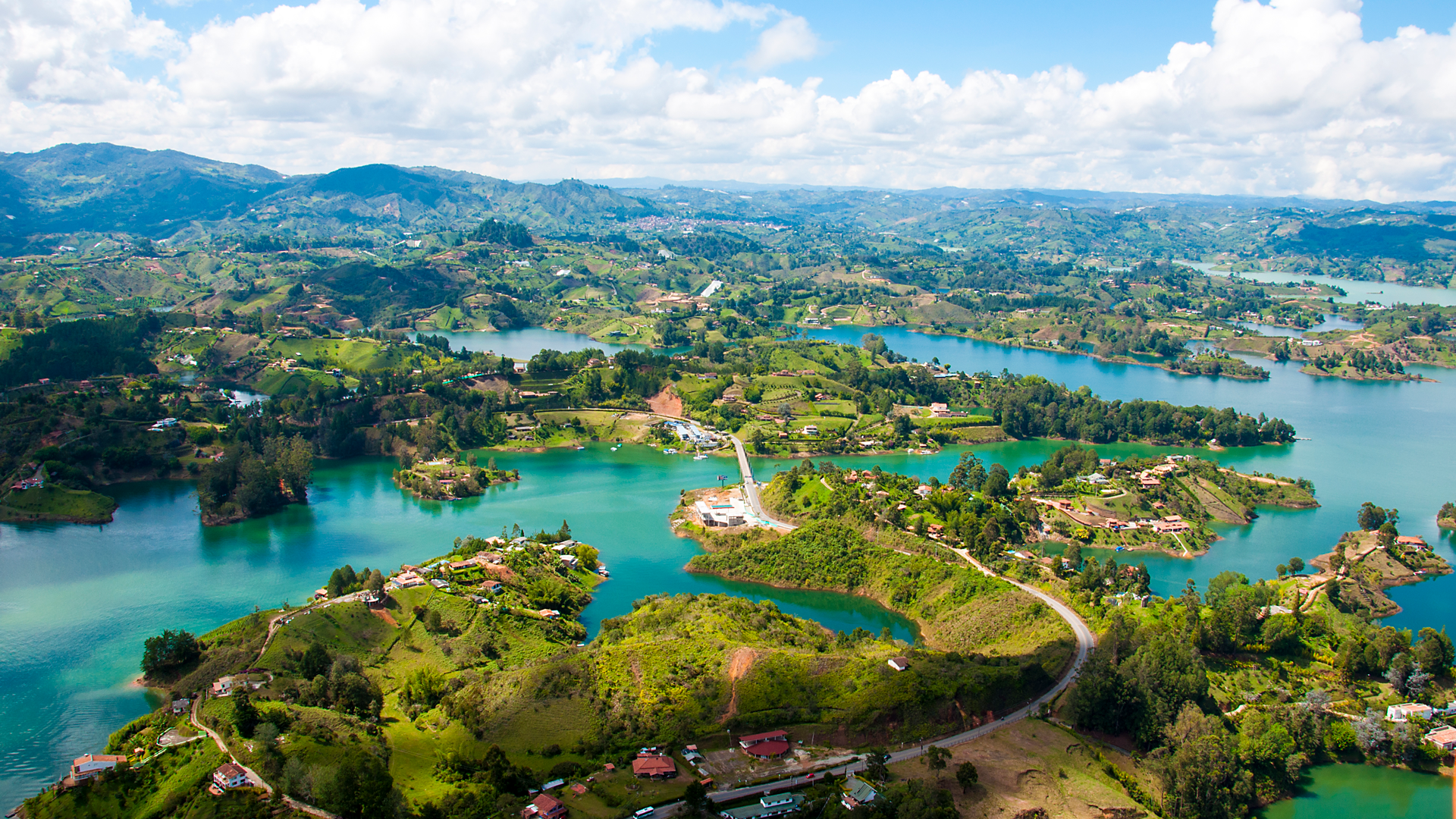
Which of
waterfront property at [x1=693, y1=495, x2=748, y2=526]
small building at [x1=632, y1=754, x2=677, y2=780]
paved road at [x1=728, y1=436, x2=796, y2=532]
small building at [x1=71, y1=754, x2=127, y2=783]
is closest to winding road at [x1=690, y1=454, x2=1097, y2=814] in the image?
small building at [x1=632, y1=754, x2=677, y2=780]

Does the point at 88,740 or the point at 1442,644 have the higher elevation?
the point at 1442,644

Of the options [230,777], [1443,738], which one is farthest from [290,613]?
[1443,738]

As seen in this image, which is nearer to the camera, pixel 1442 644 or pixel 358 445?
pixel 1442 644

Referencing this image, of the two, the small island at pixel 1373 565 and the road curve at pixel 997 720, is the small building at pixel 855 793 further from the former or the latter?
the small island at pixel 1373 565

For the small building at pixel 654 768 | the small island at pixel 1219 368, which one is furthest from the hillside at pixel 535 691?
the small island at pixel 1219 368

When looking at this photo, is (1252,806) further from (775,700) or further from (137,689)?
(137,689)

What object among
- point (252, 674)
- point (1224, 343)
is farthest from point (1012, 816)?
point (1224, 343)

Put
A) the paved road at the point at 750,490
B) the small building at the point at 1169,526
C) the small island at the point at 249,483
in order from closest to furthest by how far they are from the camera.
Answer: the small building at the point at 1169,526
the paved road at the point at 750,490
the small island at the point at 249,483
